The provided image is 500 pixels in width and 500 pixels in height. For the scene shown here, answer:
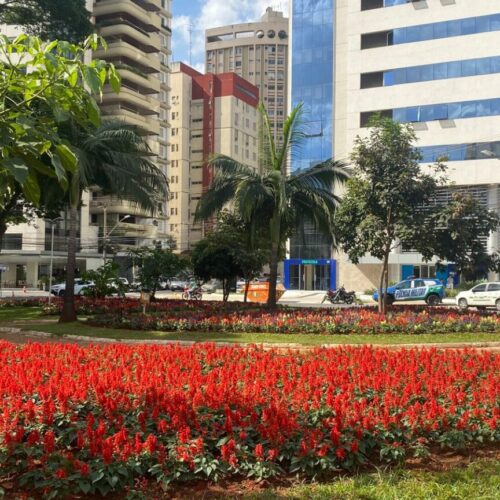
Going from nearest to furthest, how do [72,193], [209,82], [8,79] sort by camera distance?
[8,79]
[72,193]
[209,82]

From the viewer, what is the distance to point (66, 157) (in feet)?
8.25

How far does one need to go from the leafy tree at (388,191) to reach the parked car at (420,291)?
59.8ft

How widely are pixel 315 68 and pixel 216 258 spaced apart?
38.7 m

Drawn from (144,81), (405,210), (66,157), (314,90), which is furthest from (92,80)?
(144,81)

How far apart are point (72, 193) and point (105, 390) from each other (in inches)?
481

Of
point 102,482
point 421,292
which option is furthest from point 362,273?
point 102,482

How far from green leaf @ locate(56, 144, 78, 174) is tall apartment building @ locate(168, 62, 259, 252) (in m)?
91.4

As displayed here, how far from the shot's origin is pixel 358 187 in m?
17.5

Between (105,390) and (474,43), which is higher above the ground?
(474,43)

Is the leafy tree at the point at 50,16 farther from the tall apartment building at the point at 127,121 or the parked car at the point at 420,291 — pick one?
the tall apartment building at the point at 127,121

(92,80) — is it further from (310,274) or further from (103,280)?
(310,274)

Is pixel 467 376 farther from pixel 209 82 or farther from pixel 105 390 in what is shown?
pixel 209 82

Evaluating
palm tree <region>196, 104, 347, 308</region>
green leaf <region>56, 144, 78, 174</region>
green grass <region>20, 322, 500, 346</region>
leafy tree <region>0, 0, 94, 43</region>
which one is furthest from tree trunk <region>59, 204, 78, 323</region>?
green leaf <region>56, 144, 78, 174</region>

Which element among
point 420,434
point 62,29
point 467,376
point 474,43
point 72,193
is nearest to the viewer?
point 420,434
